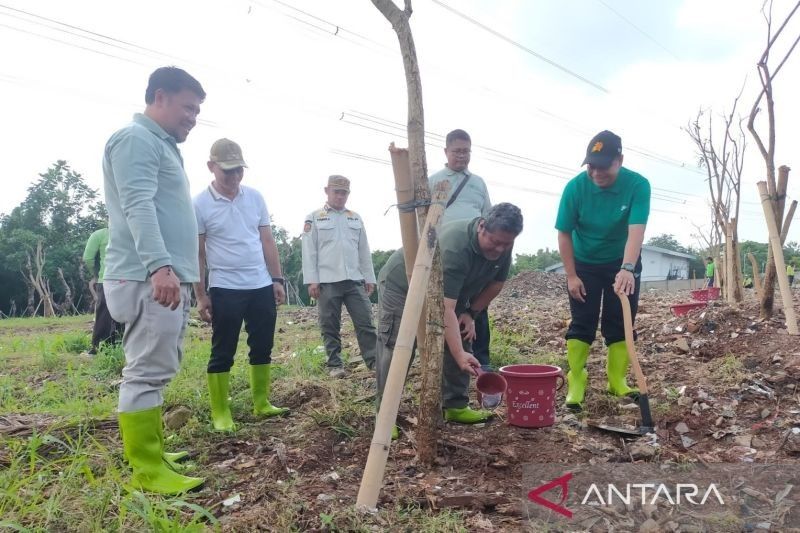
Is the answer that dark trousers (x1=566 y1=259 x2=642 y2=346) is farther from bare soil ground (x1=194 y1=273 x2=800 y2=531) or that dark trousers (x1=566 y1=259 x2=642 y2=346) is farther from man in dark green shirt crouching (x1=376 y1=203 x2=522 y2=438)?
man in dark green shirt crouching (x1=376 y1=203 x2=522 y2=438)

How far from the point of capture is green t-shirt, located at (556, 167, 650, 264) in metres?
3.62

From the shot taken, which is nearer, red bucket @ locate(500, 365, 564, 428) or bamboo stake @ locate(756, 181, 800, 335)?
red bucket @ locate(500, 365, 564, 428)

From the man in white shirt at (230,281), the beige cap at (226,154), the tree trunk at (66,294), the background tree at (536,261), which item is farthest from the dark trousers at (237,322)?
the background tree at (536,261)

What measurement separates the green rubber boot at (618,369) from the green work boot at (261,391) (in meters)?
2.31

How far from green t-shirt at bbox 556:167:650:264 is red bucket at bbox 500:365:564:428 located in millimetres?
1012

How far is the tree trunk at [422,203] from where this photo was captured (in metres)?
2.68

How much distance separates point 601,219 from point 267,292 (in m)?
2.32

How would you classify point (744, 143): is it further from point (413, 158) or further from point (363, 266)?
point (413, 158)

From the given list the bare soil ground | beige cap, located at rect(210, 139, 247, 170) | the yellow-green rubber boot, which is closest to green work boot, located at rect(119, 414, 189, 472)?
the yellow-green rubber boot

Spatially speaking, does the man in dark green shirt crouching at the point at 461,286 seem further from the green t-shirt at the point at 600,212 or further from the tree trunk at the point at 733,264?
the tree trunk at the point at 733,264

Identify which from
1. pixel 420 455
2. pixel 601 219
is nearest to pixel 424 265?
pixel 420 455

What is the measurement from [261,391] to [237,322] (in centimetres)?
54

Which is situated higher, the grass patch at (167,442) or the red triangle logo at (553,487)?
the red triangle logo at (553,487)

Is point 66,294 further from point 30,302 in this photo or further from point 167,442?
point 167,442
